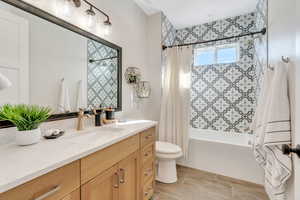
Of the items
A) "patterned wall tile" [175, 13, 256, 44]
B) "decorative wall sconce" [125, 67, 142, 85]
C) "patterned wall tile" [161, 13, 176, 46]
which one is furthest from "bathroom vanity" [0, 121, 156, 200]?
"patterned wall tile" [175, 13, 256, 44]

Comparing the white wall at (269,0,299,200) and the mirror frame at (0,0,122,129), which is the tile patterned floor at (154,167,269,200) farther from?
the mirror frame at (0,0,122,129)

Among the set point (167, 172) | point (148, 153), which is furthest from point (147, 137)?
point (167, 172)

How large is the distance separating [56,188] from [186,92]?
2.04 metres

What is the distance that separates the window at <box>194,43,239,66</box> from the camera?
2840 millimetres

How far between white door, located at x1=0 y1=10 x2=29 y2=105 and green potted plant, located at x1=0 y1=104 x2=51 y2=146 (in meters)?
0.10

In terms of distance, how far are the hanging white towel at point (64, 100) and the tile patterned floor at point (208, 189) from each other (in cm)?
143

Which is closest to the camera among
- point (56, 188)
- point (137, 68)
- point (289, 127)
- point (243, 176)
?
point (56, 188)

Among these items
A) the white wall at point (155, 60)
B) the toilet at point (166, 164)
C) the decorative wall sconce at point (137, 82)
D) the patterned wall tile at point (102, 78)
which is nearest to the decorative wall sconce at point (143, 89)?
the decorative wall sconce at point (137, 82)

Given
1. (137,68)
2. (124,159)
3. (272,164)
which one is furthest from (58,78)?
(272,164)

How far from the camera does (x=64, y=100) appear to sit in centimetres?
131

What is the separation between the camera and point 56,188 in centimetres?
67

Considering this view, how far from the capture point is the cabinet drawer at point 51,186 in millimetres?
556

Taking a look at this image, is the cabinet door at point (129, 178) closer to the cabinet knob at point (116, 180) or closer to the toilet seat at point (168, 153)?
the cabinet knob at point (116, 180)

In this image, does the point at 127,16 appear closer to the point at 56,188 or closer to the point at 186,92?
the point at 186,92
